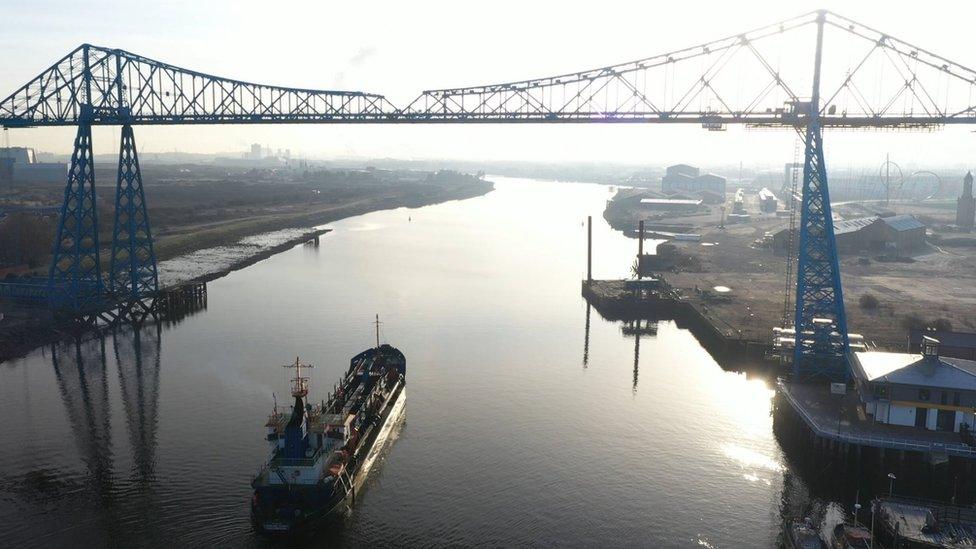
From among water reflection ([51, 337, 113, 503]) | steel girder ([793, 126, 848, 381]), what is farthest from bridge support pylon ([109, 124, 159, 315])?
steel girder ([793, 126, 848, 381])

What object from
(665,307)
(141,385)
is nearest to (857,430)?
(665,307)

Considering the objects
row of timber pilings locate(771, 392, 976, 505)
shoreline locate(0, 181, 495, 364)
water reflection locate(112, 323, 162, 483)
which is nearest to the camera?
row of timber pilings locate(771, 392, 976, 505)

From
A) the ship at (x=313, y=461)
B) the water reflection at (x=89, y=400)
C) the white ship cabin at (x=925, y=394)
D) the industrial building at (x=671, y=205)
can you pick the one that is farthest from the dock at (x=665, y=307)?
the industrial building at (x=671, y=205)

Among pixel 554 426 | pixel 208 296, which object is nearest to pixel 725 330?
pixel 554 426

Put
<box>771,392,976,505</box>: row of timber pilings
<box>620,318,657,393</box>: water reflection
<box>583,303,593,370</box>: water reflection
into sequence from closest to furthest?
<box>771,392,976,505</box>: row of timber pilings → <box>583,303,593,370</box>: water reflection → <box>620,318,657,393</box>: water reflection

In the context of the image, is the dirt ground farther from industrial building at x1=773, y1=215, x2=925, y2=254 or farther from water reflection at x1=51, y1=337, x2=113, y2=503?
water reflection at x1=51, y1=337, x2=113, y2=503

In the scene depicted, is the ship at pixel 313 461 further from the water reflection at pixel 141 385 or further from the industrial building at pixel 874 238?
the industrial building at pixel 874 238

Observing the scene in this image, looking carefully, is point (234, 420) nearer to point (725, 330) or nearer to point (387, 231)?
point (725, 330)
